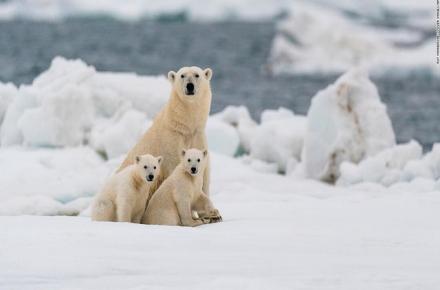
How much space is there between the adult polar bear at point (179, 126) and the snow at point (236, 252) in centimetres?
68

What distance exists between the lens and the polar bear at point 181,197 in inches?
301

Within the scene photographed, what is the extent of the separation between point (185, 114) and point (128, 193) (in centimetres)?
100

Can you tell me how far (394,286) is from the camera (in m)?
5.46

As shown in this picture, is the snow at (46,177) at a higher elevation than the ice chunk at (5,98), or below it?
below

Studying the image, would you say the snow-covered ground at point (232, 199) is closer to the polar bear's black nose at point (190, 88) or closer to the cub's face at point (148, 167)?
the cub's face at point (148, 167)

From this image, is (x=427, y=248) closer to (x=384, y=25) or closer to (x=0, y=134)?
(x=0, y=134)

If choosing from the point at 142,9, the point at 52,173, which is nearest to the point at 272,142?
the point at 52,173

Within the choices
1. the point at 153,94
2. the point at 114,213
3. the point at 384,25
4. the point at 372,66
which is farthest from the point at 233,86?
the point at 384,25

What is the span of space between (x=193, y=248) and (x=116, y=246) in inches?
18.4

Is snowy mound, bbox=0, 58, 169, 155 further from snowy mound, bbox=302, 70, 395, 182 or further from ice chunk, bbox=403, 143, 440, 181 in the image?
ice chunk, bbox=403, 143, 440, 181

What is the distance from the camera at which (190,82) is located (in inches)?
319

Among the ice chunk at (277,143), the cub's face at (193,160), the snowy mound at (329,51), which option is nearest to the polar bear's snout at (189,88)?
the cub's face at (193,160)

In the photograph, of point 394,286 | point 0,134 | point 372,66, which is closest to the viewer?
point 394,286

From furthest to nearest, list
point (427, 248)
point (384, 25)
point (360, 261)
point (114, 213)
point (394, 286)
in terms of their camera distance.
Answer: point (384, 25) → point (114, 213) → point (427, 248) → point (360, 261) → point (394, 286)
